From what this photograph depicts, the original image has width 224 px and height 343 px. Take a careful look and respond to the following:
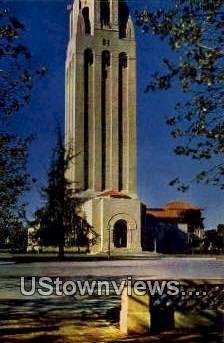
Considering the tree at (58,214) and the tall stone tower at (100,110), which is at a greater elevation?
Answer: the tall stone tower at (100,110)

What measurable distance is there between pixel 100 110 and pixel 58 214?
473 cm

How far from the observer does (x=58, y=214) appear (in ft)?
23.7

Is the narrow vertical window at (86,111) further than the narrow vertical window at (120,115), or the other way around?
the narrow vertical window at (120,115)

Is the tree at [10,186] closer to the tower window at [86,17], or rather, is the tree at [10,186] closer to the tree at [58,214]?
the tree at [58,214]

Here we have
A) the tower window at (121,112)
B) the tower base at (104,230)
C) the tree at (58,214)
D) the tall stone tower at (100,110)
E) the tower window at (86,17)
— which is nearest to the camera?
the tree at (58,214)

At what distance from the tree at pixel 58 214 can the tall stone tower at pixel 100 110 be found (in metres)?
0.61

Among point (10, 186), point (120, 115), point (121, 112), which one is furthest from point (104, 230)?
point (121, 112)

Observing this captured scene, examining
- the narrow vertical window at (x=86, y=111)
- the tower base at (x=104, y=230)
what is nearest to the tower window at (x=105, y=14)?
the narrow vertical window at (x=86, y=111)

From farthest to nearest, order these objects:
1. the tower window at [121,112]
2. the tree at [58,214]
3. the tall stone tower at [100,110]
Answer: the tower window at [121,112], the tall stone tower at [100,110], the tree at [58,214]

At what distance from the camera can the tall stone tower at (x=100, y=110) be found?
911 centimetres

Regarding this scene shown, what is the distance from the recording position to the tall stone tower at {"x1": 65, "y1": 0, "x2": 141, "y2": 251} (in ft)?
29.9

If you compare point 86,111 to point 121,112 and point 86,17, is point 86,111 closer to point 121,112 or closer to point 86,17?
point 86,17

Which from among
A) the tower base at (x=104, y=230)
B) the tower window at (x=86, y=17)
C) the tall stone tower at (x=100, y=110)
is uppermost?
the tower window at (x=86, y=17)

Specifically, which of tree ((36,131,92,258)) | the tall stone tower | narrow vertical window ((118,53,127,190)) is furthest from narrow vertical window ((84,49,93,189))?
tree ((36,131,92,258))
